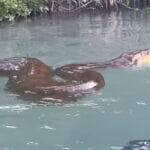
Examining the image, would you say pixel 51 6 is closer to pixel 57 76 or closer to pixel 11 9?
pixel 11 9

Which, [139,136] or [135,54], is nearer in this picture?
[139,136]

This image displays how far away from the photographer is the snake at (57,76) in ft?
24.9

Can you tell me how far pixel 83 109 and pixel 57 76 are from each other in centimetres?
141

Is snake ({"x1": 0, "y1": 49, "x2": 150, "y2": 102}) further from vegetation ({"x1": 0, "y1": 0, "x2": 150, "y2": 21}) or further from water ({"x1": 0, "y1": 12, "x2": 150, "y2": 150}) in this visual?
vegetation ({"x1": 0, "y1": 0, "x2": 150, "y2": 21})

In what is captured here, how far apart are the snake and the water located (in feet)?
0.52

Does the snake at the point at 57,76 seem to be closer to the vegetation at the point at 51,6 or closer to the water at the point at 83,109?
the water at the point at 83,109

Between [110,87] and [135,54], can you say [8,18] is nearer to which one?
[135,54]

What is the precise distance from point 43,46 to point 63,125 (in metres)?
4.12

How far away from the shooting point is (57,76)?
8.41 metres

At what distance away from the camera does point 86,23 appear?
42.5 feet

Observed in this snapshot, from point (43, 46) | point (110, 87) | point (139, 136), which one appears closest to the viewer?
point (139, 136)

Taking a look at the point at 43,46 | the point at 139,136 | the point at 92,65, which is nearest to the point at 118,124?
the point at 139,136

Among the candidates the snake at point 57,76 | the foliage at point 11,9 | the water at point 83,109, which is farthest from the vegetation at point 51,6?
the snake at point 57,76

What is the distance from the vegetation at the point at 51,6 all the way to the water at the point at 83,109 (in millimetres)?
1977
